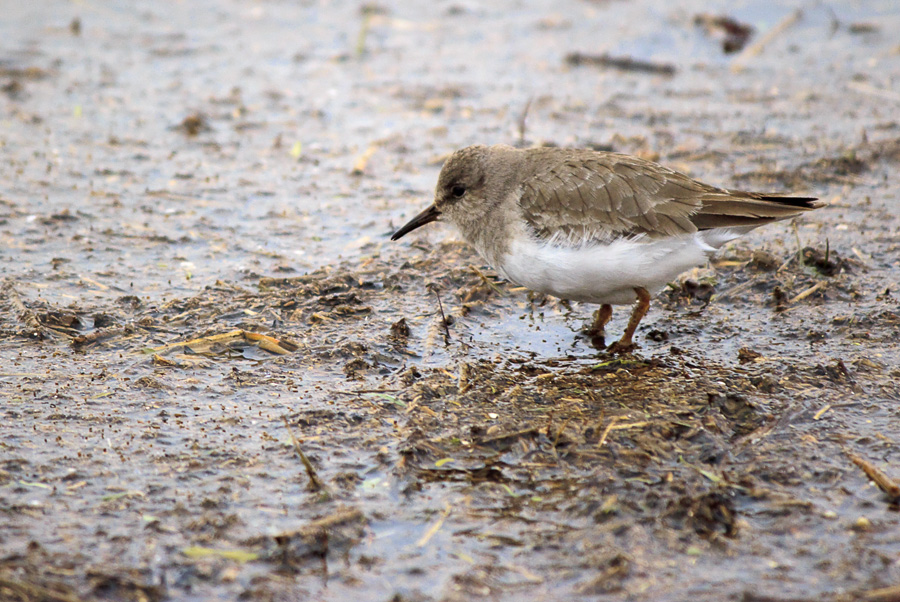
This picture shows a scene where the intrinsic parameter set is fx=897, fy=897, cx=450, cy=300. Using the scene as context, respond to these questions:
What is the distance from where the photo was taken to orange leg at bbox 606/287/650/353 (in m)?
5.77

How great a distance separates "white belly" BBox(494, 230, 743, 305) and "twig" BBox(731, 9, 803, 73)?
20.0 ft

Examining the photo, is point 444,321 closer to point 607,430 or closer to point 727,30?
Answer: point 607,430

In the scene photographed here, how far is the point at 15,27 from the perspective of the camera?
11.5 m

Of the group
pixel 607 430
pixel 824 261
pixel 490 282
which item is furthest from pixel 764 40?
pixel 607 430

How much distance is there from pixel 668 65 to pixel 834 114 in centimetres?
213

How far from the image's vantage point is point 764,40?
37.6 feet

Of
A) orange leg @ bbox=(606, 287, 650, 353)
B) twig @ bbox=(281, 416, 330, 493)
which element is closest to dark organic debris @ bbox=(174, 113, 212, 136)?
orange leg @ bbox=(606, 287, 650, 353)

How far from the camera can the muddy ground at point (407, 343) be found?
3.92 meters

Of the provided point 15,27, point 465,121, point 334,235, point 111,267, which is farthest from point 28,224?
point 15,27

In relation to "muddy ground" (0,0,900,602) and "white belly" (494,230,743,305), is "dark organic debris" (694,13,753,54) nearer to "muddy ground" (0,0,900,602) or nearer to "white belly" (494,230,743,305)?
"muddy ground" (0,0,900,602)

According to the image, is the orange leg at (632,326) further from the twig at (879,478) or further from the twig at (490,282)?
the twig at (879,478)

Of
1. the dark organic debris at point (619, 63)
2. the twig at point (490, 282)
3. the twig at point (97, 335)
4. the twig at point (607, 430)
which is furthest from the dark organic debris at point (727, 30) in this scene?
the twig at point (97, 335)

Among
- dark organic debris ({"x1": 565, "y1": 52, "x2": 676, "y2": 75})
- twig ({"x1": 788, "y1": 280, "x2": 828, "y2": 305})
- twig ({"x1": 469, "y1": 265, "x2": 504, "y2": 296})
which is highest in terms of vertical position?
dark organic debris ({"x1": 565, "y1": 52, "x2": 676, "y2": 75})

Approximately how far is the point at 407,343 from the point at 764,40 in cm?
789
